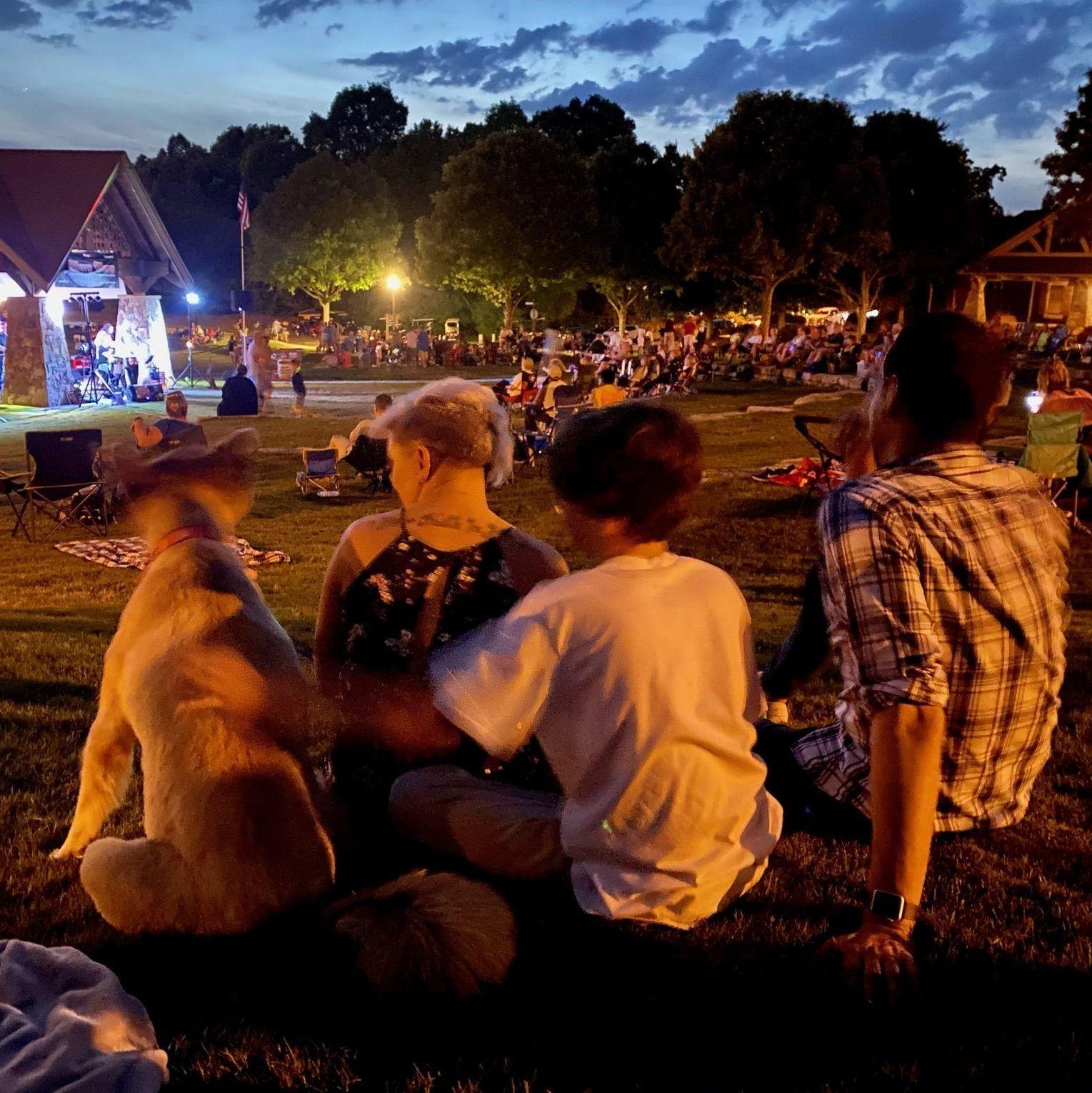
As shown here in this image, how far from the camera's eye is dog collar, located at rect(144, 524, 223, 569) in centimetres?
280

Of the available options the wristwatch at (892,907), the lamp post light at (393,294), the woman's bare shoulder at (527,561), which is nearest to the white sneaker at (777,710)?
the woman's bare shoulder at (527,561)

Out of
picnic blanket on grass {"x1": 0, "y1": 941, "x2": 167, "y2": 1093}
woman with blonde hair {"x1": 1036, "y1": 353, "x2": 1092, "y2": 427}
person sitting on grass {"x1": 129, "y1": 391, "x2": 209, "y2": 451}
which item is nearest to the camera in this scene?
picnic blanket on grass {"x1": 0, "y1": 941, "x2": 167, "y2": 1093}

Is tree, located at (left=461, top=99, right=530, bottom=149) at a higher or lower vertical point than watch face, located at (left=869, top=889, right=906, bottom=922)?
higher

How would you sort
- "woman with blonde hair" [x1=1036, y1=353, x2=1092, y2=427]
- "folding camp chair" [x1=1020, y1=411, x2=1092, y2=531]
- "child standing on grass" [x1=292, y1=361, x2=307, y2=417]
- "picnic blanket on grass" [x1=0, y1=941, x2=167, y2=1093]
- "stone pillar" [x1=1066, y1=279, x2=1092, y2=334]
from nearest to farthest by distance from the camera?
"picnic blanket on grass" [x1=0, y1=941, x2=167, y2=1093] < "folding camp chair" [x1=1020, y1=411, x2=1092, y2=531] < "woman with blonde hair" [x1=1036, y1=353, x2=1092, y2=427] < "child standing on grass" [x1=292, y1=361, x2=307, y2=417] < "stone pillar" [x1=1066, y1=279, x2=1092, y2=334]

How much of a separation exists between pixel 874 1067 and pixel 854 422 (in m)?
2.48

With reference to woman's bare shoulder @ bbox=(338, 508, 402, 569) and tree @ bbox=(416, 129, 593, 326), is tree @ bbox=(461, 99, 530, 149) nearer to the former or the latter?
tree @ bbox=(416, 129, 593, 326)

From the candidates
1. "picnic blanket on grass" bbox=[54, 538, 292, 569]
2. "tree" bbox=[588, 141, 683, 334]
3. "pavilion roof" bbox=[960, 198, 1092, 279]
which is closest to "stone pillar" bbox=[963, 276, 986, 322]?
"pavilion roof" bbox=[960, 198, 1092, 279]

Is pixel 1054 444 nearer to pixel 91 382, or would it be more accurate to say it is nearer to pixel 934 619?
pixel 934 619

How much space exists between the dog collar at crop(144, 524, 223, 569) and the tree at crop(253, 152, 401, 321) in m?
59.0

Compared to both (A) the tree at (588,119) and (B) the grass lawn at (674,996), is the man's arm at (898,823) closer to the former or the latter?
(B) the grass lawn at (674,996)

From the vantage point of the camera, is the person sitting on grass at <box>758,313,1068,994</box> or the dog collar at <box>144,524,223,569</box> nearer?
the person sitting on grass at <box>758,313,1068,994</box>

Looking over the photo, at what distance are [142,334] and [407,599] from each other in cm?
2809

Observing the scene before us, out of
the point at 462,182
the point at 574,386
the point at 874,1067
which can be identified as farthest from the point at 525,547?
the point at 462,182

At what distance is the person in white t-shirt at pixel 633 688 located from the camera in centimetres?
223
